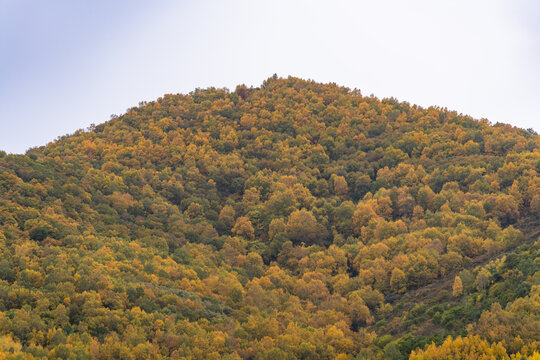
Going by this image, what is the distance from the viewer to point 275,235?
73000mm

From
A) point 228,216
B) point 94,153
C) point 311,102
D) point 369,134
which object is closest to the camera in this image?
point 228,216

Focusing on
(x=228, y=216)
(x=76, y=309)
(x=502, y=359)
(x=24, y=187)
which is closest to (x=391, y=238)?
(x=228, y=216)

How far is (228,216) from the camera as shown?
260ft

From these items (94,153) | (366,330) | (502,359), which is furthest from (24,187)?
(502,359)

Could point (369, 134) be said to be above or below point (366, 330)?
above

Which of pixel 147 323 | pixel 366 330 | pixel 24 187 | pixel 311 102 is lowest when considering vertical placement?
pixel 366 330

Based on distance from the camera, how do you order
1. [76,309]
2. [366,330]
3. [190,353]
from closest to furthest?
[190,353] < [76,309] < [366,330]

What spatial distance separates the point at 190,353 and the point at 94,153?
208 feet

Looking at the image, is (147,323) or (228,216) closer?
(147,323)

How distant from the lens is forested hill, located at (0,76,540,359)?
37625mm

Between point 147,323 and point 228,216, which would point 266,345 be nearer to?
point 147,323

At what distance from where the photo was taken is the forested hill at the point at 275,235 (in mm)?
37625

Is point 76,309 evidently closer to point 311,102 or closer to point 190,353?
point 190,353

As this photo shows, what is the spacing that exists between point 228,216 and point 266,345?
41.5 m
